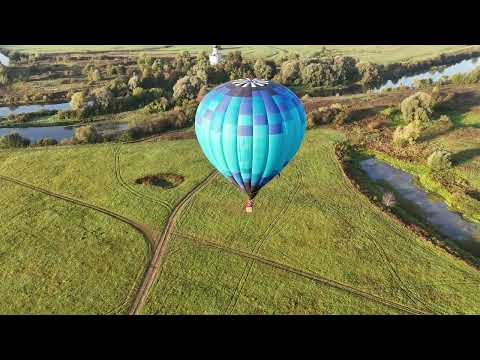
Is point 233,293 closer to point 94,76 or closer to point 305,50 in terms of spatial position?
point 94,76

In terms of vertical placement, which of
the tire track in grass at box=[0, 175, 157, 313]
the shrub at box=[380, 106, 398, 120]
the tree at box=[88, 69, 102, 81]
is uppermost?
the shrub at box=[380, 106, 398, 120]

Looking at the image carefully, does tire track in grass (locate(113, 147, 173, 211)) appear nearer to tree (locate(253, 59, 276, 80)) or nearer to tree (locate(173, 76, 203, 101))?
tree (locate(173, 76, 203, 101))

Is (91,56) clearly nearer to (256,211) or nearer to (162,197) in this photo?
(162,197)

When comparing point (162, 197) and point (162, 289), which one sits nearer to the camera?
point (162, 289)

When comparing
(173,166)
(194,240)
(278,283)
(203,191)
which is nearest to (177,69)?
(173,166)

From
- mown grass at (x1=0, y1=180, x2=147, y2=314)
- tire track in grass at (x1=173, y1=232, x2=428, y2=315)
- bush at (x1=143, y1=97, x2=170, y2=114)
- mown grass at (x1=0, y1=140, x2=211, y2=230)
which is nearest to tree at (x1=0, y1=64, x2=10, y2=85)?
bush at (x1=143, y1=97, x2=170, y2=114)

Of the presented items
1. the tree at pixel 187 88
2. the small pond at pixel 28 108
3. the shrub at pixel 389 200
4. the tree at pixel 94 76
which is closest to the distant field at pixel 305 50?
the tree at pixel 94 76

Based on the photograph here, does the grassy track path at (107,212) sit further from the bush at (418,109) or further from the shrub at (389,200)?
the bush at (418,109)
